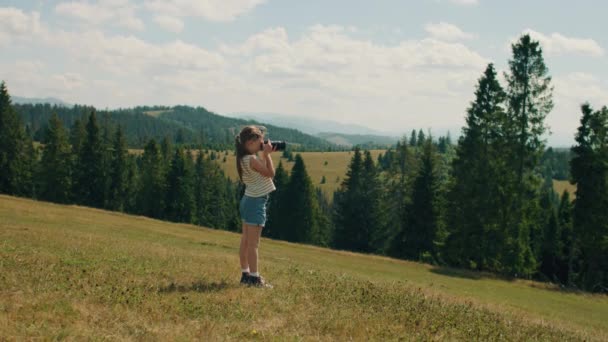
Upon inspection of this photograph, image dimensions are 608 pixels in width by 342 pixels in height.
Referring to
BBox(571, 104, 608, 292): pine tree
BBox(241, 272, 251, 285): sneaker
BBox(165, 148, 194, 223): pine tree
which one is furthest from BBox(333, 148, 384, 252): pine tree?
BBox(241, 272, 251, 285): sneaker

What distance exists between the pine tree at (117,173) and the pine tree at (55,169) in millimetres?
9936

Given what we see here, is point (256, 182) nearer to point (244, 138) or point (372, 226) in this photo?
point (244, 138)

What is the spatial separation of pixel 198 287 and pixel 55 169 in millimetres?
82756

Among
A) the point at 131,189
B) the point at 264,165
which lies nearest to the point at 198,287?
the point at 264,165

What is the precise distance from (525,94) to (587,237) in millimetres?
13650

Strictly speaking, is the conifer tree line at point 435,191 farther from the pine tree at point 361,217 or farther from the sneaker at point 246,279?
the sneaker at point 246,279

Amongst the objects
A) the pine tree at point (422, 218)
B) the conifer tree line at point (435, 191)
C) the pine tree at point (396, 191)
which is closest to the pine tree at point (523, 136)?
the conifer tree line at point (435, 191)

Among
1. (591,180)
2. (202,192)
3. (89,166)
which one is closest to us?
(591,180)

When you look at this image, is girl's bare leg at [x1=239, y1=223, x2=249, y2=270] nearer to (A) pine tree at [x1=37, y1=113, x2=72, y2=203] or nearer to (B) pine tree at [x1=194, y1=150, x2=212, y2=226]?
(A) pine tree at [x1=37, y1=113, x2=72, y2=203]

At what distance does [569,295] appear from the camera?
107ft

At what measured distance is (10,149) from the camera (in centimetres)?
7912

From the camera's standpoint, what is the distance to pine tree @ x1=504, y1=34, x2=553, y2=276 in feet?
133

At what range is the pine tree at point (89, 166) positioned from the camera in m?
87.3

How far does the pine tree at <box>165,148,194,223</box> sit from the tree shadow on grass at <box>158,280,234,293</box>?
269 ft
